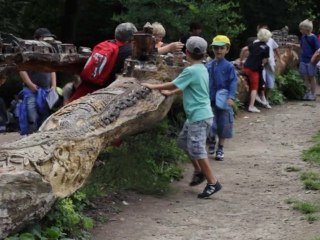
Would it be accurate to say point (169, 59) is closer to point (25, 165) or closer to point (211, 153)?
point (211, 153)

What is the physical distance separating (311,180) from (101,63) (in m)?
2.53

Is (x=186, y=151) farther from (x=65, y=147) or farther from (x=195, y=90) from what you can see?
(x=65, y=147)

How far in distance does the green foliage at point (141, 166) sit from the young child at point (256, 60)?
382 centimetres

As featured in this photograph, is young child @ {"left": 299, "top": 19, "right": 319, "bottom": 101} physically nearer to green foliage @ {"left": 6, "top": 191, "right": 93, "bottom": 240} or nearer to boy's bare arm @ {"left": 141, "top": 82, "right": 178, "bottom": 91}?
boy's bare arm @ {"left": 141, "top": 82, "right": 178, "bottom": 91}

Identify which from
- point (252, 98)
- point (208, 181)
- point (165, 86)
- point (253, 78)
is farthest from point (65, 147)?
point (253, 78)

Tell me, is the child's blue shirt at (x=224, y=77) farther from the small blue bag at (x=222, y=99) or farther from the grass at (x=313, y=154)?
→ the grass at (x=313, y=154)

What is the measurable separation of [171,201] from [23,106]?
3.13 m

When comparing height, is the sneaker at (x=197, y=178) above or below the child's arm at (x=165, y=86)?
below

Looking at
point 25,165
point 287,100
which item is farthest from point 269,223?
point 287,100

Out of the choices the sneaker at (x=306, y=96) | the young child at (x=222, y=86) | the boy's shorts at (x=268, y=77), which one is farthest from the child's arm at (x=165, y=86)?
the sneaker at (x=306, y=96)

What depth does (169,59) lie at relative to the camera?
26.9 ft

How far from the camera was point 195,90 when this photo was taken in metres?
6.78

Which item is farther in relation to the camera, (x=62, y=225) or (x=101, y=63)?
(x=101, y=63)

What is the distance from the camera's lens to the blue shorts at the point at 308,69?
44.8 ft
